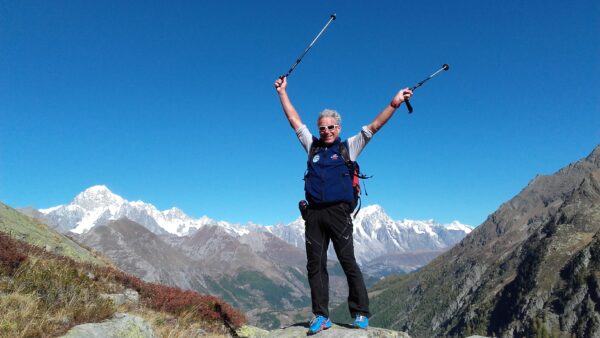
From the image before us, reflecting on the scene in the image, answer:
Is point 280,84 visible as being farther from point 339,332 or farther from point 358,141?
point 339,332

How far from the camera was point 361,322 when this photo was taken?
26.5 feet

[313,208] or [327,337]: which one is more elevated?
[313,208]

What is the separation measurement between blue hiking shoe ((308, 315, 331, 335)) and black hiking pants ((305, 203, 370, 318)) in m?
0.10

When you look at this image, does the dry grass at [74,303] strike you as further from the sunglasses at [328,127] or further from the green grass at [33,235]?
Answer: the sunglasses at [328,127]

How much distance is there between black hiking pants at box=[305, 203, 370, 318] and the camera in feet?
27.0

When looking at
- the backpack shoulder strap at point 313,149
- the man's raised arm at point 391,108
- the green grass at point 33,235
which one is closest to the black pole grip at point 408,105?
the man's raised arm at point 391,108

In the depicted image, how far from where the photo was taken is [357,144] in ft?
27.7


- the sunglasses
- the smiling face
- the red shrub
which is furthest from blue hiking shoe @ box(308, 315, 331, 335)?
the red shrub

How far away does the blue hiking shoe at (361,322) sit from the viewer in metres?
8.04

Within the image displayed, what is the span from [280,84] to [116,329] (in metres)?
5.73

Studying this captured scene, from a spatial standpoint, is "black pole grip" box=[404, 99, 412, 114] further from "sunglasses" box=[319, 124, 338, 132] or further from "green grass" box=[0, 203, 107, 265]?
"green grass" box=[0, 203, 107, 265]

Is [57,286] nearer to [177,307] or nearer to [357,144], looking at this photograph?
[177,307]

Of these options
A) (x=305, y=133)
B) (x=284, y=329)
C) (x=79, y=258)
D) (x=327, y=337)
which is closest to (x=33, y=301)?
(x=284, y=329)

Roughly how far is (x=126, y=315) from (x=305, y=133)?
5.05 m
